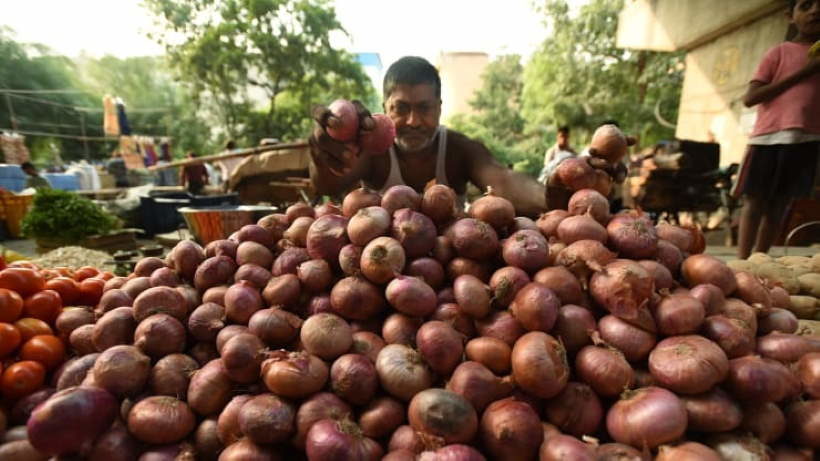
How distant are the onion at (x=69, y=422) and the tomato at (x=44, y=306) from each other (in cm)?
84

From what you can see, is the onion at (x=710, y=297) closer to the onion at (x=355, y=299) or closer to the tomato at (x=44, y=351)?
the onion at (x=355, y=299)

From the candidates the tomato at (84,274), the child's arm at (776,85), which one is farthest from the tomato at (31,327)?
the child's arm at (776,85)

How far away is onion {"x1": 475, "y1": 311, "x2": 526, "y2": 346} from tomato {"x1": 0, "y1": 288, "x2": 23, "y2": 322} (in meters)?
1.75

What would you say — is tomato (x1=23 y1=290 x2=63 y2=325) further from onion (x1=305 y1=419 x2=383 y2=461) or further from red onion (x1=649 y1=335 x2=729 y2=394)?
red onion (x1=649 y1=335 x2=729 y2=394)

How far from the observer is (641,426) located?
96 cm

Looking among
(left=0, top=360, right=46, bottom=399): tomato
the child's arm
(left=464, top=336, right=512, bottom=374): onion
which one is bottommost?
(left=0, top=360, right=46, bottom=399): tomato

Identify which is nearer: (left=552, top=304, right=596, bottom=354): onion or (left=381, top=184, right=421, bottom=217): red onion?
(left=552, top=304, right=596, bottom=354): onion

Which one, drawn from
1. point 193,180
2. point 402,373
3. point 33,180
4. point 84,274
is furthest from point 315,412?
point 33,180

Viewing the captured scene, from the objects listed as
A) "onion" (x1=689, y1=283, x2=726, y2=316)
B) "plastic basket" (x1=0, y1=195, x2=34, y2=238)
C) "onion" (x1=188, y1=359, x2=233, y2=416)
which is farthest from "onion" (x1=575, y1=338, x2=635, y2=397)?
"plastic basket" (x1=0, y1=195, x2=34, y2=238)

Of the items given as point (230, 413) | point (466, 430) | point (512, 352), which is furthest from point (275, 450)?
point (512, 352)

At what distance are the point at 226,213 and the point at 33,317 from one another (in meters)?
1.38

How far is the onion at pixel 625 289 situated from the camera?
1141 mm

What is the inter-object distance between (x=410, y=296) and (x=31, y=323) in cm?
148

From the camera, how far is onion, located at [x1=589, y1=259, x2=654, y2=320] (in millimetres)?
1141
